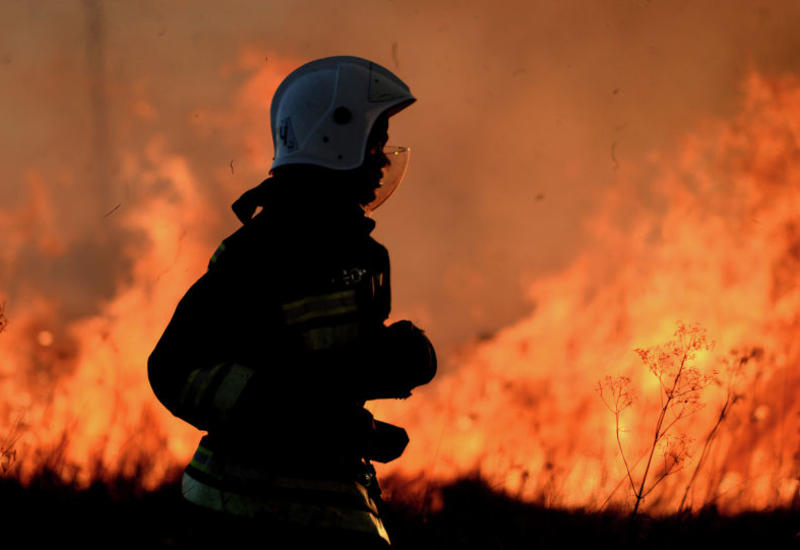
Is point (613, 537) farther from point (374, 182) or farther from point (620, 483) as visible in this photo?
point (374, 182)

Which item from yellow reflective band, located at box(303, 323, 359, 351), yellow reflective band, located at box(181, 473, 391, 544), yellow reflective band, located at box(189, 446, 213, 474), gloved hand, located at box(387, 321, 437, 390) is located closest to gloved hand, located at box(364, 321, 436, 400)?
gloved hand, located at box(387, 321, 437, 390)

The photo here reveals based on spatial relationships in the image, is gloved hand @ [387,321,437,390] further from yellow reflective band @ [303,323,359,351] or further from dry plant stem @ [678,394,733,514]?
dry plant stem @ [678,394,733,514]

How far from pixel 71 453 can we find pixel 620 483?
3079 millimetres

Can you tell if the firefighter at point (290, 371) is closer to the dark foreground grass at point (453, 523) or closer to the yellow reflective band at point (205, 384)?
the yellow reflective band at point (205, 384)

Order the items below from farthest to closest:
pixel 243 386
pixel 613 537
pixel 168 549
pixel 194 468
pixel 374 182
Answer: pixel 613 537 → pixel 168 549 → pixel 374 182 → pixel 194 468 → pixel 243 386

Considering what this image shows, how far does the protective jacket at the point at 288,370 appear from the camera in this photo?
229cm

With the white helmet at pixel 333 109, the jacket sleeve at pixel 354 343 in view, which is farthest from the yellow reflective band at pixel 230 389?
the white helmet at pixel 333 109

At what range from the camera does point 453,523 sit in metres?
4.49

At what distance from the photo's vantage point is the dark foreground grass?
4195 millimetres

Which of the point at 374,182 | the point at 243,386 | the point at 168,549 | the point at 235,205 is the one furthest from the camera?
the point at 168,549

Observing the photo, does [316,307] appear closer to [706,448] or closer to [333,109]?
[333,109]

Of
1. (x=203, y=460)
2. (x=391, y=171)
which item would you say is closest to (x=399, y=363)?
(x=203, y=460)

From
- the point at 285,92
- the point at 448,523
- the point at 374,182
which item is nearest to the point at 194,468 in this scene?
the point at 374,182

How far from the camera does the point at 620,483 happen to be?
14.9 ft
